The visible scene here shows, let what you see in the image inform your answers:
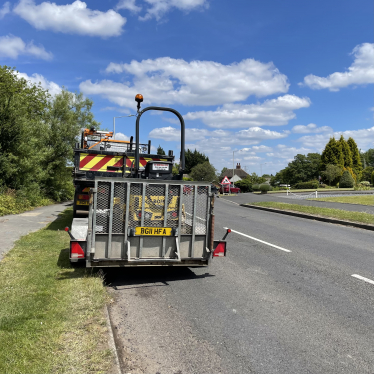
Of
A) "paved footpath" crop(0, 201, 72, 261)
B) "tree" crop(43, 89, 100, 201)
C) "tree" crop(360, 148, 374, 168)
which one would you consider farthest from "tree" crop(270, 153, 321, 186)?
"paved footpath" crop(0, 201, 72, 261)

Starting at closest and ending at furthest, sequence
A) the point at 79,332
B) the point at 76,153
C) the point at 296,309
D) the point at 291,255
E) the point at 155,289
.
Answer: the point at 79,332 < the point at 296,309 < the point at 155,289 < the point at 291,255 < the point at 76,153

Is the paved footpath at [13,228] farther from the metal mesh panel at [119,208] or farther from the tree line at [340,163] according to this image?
the tree line at [340,163]

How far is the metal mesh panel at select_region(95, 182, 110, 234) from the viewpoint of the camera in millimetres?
5457

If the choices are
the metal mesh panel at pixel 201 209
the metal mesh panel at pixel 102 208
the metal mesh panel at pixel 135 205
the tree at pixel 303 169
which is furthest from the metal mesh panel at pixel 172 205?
the tree at pixel 303 169

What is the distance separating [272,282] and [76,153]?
6475 millimetres

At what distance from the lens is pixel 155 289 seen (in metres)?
5.67

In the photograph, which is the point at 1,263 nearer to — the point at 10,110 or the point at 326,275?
the point at 326,275

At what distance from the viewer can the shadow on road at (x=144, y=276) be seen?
19.4 feet

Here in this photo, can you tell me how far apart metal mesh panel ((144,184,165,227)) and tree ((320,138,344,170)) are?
62009 millimetres

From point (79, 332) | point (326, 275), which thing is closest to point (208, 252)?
point (326, 275)

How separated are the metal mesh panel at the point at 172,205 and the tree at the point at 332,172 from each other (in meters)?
58.2

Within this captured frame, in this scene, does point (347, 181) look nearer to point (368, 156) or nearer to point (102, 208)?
point (102, 208)

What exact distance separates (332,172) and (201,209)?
58029 mm

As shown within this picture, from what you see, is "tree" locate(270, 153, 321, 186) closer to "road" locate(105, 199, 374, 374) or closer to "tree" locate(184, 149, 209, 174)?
"tree" locate(184, 149, 209, 174)
